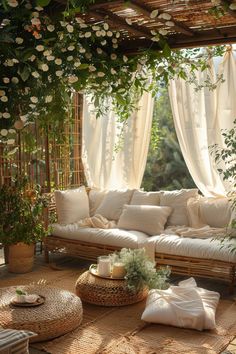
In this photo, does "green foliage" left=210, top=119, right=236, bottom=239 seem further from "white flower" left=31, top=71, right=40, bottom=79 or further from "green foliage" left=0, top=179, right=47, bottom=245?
"green foliage" left=0, top=179, right=47, bottom=245

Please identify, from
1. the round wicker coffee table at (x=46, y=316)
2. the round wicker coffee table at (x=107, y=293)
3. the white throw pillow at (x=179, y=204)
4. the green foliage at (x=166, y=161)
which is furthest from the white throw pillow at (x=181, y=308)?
the green foliage at (x=166, y=161)

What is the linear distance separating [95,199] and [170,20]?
2.82 meters

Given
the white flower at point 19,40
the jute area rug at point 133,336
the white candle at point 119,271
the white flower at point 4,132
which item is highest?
the white flower at point 19,40

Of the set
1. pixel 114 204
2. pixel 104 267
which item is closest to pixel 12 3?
pixel 104 267

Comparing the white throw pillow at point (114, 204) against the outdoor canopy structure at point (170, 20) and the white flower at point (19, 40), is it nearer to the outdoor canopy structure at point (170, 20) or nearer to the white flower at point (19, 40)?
the outdoor canopy structure at point (170, 20)

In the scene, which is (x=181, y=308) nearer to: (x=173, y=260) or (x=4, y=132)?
(x=173, y=260)

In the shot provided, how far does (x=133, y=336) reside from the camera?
3305 mm

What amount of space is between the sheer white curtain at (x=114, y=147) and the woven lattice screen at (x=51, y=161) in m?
0.14

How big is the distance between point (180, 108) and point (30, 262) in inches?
94.9

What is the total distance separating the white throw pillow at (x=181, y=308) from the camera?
11.0 ft

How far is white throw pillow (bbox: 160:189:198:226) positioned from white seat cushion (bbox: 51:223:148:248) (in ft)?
1.37

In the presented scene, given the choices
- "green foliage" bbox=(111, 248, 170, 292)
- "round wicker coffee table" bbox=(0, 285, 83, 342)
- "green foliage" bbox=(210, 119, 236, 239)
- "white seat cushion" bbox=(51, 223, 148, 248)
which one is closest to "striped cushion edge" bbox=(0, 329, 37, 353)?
"round wicker coffee table" bbox=(0, 285, 83, 342)

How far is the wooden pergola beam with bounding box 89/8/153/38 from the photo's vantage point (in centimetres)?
313

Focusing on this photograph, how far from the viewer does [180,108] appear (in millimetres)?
5305
